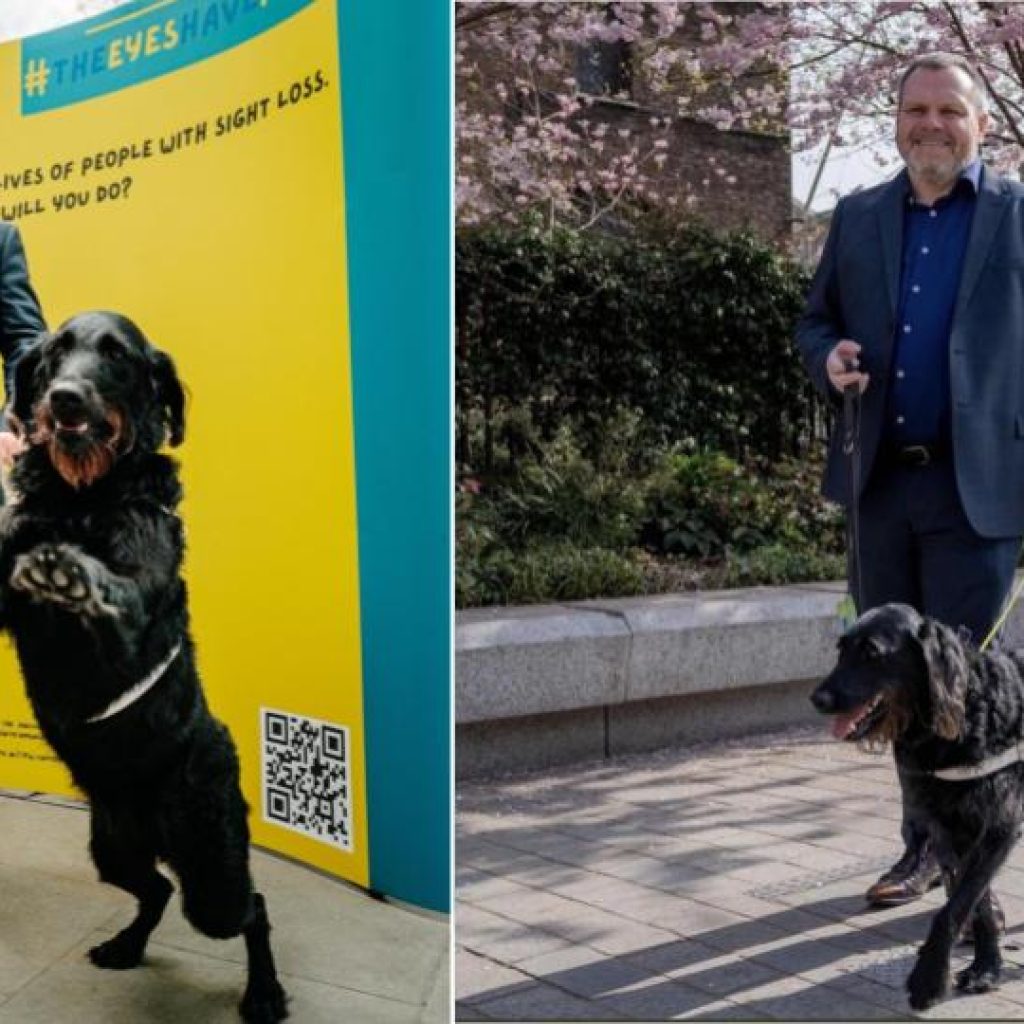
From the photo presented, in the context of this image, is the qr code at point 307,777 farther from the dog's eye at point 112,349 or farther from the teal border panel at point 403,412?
the dog's eye at point 112,349

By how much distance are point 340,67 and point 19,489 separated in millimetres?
923

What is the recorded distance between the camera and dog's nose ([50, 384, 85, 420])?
8.32 ft

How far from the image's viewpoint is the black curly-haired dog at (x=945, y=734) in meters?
3.36

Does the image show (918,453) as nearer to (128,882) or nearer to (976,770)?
(976,770)

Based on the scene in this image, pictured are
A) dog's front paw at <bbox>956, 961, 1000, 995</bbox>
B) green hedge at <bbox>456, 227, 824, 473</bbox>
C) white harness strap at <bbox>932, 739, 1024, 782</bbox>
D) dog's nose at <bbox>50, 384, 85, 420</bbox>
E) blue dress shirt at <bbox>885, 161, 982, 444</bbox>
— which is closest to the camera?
dog's nose at <bbox>50, 384, 85, 420</bbox>

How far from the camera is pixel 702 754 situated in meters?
6.45

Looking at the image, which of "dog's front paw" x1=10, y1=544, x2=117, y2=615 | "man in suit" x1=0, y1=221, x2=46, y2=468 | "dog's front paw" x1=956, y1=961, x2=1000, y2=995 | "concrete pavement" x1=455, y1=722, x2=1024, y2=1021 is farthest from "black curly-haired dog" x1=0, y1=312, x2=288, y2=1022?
"dog's front paw" x1=956, y1=961, x2=1000, y2=995

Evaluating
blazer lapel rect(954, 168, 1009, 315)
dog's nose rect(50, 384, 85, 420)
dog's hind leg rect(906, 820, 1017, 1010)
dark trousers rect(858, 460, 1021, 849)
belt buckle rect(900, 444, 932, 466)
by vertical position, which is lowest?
dog's hind leg rect(906, 820, 1017, 1010)

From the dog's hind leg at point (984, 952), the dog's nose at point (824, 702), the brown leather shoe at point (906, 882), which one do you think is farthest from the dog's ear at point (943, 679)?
the brown leather shoe at point (906, 882)

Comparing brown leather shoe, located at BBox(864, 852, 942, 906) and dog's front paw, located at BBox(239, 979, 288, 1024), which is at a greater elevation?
dog's front paw, located at BBox(239, 979, 288, 1024)

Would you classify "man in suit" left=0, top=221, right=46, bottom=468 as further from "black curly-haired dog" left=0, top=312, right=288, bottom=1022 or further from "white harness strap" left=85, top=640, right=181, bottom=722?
"white harness strap" left=85, top=640, right=181, bottom=722

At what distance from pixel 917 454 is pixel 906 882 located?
133 cm

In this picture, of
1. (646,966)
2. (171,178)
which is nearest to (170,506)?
(171,178)

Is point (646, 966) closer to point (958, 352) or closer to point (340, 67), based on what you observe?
point (958, 352)
